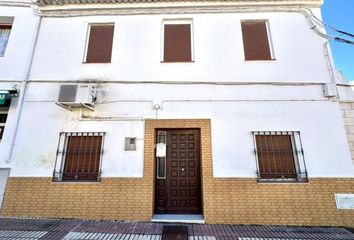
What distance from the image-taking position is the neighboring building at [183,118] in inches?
207

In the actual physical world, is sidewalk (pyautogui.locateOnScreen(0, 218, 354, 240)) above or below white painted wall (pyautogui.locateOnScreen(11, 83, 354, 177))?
below

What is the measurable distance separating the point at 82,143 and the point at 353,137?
755 cm

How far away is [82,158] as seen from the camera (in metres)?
5.63

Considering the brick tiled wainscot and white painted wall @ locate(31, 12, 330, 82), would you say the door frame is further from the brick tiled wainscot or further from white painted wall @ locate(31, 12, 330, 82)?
white painted wall @ locate(31, 12, 330, 82)

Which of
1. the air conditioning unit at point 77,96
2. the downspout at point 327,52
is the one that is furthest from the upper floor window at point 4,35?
the downspout at point 327,52

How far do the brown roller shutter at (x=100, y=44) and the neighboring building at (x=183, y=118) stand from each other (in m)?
0.04

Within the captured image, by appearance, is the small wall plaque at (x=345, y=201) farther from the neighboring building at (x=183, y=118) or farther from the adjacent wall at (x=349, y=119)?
the adjacent wall at (x=349, y=119)

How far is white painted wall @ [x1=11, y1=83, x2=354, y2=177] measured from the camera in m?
5.43

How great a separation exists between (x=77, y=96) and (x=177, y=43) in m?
3.46

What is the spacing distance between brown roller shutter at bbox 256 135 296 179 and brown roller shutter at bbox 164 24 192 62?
3.35m

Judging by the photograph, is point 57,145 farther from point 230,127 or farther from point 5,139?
point 230,127

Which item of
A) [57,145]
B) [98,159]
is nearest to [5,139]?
[57,145]

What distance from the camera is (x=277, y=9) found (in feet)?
21.8

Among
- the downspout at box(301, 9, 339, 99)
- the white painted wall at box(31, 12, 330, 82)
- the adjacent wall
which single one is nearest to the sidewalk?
the adjacent wall
